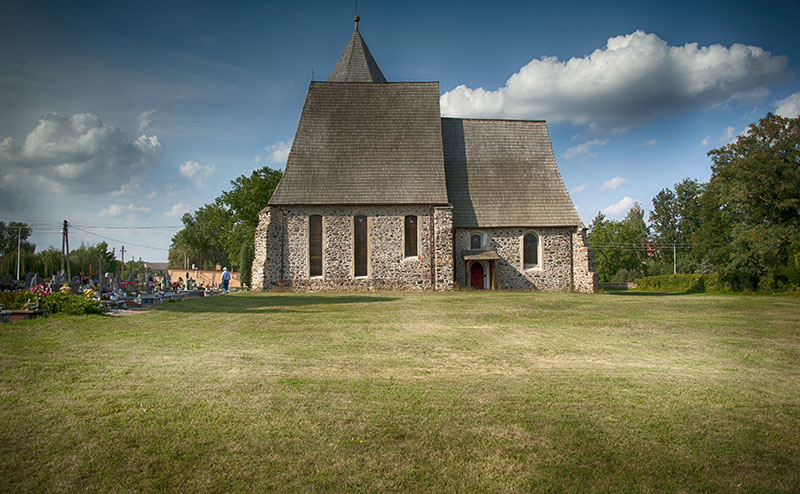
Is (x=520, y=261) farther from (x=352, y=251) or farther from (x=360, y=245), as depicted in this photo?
(x=352, y=251)

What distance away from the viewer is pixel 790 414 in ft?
17.9

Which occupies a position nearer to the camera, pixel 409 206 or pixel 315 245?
pixel 409 206

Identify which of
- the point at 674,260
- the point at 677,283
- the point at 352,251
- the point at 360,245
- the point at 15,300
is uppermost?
the point at 360,245

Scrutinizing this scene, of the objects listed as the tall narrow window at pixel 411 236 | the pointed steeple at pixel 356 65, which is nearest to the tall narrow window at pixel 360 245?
the tall narrow window at pixel 411 236

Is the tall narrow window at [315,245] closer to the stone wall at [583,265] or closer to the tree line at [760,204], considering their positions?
the stone wall at [583,265]

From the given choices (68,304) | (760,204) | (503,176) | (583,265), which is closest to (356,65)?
(503,176)

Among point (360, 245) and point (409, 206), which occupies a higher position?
point (409, 206)

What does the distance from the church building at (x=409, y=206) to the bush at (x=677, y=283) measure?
46.0 ft

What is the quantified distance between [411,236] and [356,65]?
12.7 meters

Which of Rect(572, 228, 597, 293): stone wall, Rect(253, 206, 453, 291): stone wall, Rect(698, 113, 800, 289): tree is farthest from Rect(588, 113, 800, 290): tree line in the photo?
Rect(253, 206, 453, 291): stone wall

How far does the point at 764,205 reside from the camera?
1180 inches

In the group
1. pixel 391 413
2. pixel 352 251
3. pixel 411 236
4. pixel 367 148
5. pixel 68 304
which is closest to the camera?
pixel 391 413

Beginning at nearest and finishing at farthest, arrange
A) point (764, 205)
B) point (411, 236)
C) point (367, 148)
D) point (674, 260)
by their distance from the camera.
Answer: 1. point (411, 236)
2. point (367, 148)
3. point (764, 205)
4. point (674, 260)

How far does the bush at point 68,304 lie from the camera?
13.1 meters
